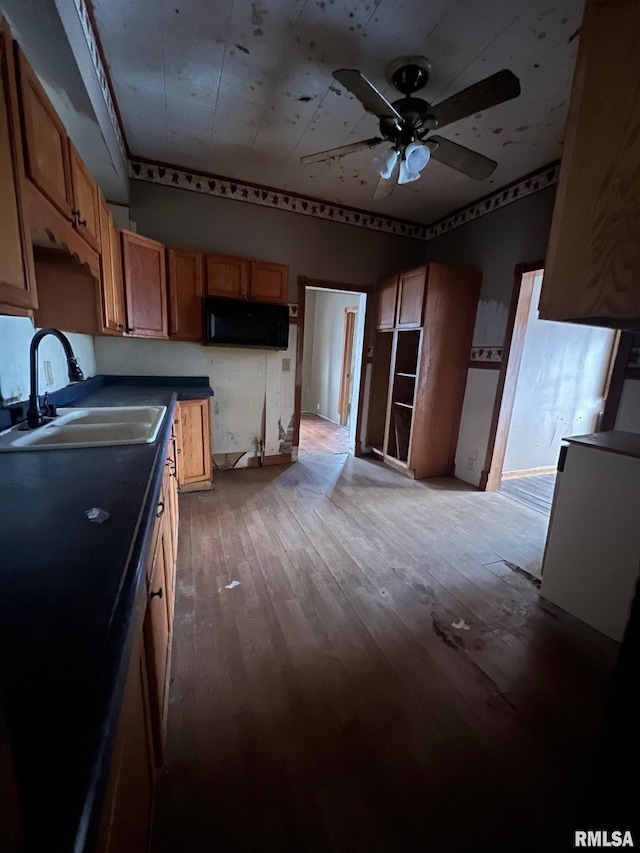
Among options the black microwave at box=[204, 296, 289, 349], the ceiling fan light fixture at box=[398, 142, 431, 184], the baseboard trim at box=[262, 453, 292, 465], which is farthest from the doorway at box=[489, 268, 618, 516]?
the black microwave at box=[204, 296, 289, 349]

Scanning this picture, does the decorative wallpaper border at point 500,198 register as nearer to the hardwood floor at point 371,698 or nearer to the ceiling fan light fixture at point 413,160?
the ceiling fan light fixture at point 413,160

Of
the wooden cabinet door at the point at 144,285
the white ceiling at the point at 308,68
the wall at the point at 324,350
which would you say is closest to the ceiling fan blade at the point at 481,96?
the white ceiling at the point at 308,68

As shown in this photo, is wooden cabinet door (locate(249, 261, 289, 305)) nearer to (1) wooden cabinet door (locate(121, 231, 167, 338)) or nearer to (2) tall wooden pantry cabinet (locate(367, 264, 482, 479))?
(1) wooden cabinet door (locate(121, 231, 167, 338))

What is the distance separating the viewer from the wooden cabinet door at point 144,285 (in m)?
2.65

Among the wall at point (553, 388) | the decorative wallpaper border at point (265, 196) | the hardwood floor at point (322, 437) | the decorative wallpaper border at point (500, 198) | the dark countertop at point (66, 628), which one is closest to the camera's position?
the dark countertop at point (66, 628)

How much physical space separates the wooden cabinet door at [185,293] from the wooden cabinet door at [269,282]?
0.47m

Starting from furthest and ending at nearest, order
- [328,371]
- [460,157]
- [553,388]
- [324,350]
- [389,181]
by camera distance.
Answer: [324,350], [328,371], [553,388], [389,181], [460,157]

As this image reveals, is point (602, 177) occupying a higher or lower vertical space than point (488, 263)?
lower

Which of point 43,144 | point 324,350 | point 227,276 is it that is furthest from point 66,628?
point 324,350

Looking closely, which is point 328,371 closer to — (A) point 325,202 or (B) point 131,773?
(A) point 325,202

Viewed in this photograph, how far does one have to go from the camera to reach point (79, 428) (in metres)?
1.59

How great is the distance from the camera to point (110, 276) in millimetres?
2244

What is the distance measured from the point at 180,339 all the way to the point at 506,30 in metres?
2.86

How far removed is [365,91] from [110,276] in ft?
5.90
